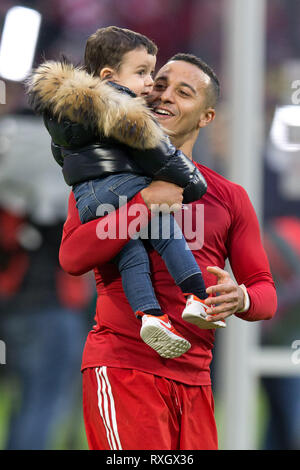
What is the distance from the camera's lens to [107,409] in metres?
2.44

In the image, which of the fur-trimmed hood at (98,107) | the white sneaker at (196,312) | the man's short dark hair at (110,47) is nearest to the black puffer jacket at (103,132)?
the fur-trimmed hood at (98,107)

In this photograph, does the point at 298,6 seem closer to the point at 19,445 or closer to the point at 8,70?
the point at 8,70

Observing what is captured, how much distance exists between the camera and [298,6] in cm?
521

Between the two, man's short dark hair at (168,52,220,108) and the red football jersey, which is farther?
man's short dark hair at (168,52,220,108)

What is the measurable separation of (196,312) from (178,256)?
0.17m

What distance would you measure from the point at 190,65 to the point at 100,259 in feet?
2.32

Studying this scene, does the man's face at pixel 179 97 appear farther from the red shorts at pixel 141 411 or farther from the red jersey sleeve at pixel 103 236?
the red shorts at pixel 141 411

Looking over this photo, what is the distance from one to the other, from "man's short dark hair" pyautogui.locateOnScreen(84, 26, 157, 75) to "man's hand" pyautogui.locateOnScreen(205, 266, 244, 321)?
67cm

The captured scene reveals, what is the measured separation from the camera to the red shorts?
2404mm

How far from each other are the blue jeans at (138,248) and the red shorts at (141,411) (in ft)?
0.76

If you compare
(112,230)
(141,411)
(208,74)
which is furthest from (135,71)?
(141,411)

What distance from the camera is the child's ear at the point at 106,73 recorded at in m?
2.49

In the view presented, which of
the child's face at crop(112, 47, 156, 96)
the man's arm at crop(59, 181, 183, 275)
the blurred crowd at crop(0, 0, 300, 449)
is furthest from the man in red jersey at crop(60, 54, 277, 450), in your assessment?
the blurred crowd at crop(0, 0, 300, 449)

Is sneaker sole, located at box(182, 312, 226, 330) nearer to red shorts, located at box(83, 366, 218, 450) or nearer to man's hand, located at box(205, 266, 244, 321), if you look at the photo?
man's hand, located at box(205, 266, 244, 321)
